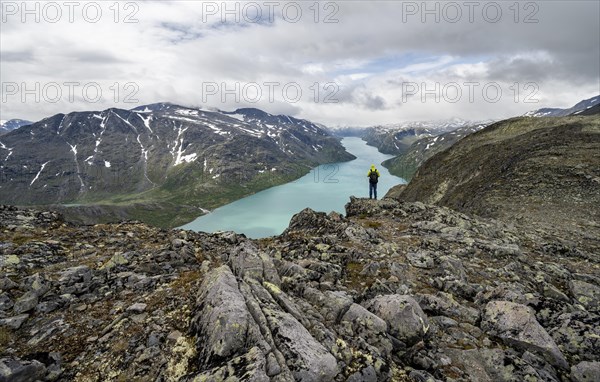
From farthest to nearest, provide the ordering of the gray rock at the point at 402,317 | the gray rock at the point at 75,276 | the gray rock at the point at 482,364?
1. the gray rock at the point at 75,276
2. the gray rock at the point at 402,317
3. the gray rock at the point at 482,364

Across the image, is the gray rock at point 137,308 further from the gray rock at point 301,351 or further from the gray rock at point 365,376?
the gray rock at point 365,376

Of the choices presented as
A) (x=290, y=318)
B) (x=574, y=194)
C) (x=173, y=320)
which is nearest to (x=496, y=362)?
(x=290, y=318)

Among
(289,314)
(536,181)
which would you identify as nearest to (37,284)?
(289,314)

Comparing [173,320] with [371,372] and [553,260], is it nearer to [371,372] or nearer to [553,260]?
[371,372]

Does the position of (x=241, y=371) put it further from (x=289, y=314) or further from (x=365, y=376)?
(x=365, y=376)

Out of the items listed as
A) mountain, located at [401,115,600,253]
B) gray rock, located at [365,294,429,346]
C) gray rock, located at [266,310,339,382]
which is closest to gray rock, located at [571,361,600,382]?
gray rock, located at [365,294,429,346]

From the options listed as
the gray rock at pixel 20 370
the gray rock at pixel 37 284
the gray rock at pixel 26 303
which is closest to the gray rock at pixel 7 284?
the gray rock at pixel 37 284

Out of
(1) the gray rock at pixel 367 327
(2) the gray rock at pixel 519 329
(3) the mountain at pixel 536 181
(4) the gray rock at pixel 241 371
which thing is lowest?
(2) the gray rock at pixel 519 329

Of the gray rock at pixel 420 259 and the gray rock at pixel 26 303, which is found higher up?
the gray rock at pixel 26 303
